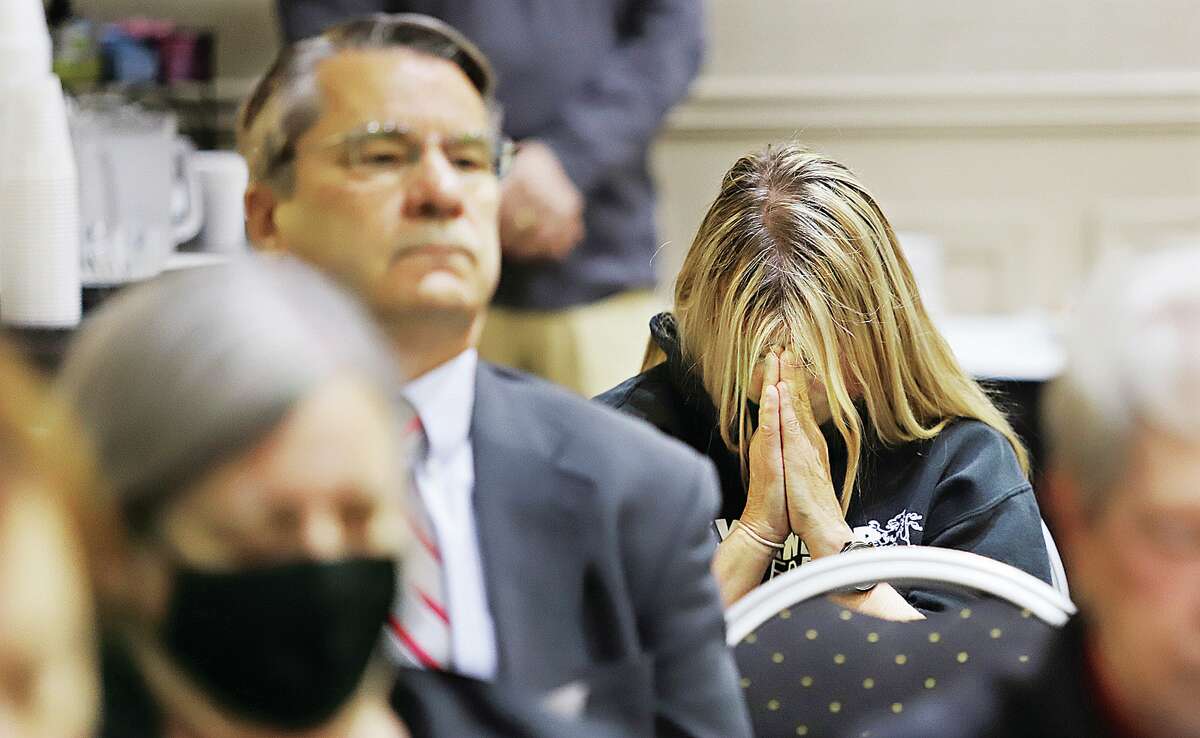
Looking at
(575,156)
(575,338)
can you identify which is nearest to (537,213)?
(575,338)

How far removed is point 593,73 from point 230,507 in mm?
1025

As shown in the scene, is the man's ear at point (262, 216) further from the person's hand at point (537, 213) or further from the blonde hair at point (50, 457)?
the person's hand at point (537, 213)

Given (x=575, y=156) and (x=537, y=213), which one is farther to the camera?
(x=575, y=156)

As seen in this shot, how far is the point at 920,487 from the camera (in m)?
0.80

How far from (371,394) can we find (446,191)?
170 mm

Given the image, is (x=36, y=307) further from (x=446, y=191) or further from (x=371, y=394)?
(x=371, y=394)

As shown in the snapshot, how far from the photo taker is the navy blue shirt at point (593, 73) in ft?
4.25

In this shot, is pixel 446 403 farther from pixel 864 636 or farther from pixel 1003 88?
pixel 1003 88

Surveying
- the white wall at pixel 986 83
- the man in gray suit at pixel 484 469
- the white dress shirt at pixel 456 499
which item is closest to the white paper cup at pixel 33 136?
the man in gray suit at pixel 484 469

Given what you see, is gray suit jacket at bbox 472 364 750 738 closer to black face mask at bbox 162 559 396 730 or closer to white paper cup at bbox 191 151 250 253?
black face mask at bbox 162 559 396 730

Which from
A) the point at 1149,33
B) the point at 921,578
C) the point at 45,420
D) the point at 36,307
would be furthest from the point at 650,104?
the point at 1149,33

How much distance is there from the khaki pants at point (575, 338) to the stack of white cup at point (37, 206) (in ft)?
1.03

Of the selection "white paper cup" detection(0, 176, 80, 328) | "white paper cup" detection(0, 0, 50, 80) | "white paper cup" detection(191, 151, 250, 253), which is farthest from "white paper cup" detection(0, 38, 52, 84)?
"white paper cup" detection(191, 151, 250, 253)

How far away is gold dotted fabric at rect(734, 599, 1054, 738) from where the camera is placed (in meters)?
0.72
